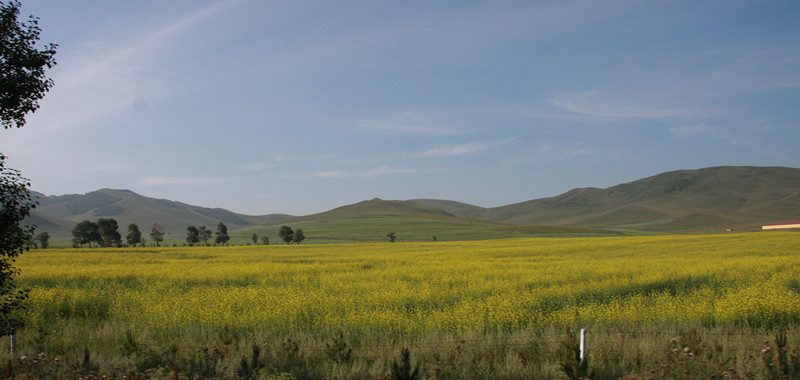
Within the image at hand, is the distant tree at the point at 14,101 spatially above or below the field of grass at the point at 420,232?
above

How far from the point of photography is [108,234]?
286 ft

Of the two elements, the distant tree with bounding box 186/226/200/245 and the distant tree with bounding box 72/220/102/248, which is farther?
the distant tree with bounding box 186/226/200/245

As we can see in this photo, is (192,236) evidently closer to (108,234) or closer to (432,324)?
(108,234)

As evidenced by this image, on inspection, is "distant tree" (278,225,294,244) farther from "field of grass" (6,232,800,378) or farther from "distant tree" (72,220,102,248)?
"field of grass" (6,232,800,378)

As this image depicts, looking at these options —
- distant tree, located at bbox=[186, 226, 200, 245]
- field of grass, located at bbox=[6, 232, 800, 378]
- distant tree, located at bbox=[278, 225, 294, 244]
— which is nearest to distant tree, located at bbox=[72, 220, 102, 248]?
distant tree, located at bbox=[186, 226, 200, 245]

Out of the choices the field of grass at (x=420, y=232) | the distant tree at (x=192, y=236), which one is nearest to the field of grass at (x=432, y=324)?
the distant tree at (x=192, y=236)

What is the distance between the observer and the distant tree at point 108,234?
86375 millimetres

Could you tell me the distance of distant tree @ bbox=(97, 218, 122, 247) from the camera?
8638cm

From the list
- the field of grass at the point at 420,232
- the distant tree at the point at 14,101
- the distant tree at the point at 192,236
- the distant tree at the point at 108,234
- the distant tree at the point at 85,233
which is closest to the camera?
the distant tree at the point at 14,101

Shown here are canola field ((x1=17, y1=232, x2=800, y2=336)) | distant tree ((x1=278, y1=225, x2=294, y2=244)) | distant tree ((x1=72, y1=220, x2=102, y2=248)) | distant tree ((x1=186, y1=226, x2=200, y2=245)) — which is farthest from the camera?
distant tree ((x1=278, y1=225, x2=294, y2=244))

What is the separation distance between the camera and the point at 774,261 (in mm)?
20344

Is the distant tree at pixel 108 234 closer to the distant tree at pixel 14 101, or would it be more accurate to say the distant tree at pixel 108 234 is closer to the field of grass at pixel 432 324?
the field of grass at pixel 432 324

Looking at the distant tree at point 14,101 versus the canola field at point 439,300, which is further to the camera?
the canola field at point 439,300

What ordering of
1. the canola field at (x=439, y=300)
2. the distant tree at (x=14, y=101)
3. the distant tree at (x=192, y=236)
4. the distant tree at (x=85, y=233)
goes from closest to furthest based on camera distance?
the distant tree at (x=14, y=101)
the canola field at (x=439, y=300)
the distant tree at (x=85, y=233)
the distant tree at (x=192, y=236)
